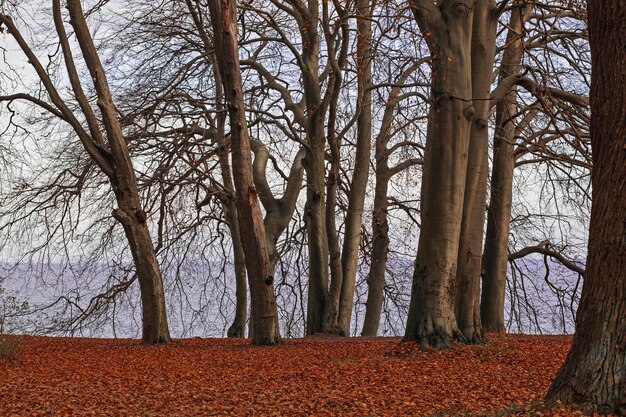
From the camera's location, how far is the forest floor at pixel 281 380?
20.2 ft

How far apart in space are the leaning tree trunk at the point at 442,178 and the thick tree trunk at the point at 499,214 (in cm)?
435

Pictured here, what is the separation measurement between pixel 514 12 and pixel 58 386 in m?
10.7

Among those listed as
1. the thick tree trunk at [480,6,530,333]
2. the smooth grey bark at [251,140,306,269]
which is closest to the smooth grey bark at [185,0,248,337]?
the smooth grey bark at [251,140,306,269]

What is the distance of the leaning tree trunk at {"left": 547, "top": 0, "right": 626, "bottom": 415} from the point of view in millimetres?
5246

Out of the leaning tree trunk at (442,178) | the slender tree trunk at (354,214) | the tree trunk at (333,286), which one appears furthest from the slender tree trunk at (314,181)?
the leaning tree trunk at (442,178)

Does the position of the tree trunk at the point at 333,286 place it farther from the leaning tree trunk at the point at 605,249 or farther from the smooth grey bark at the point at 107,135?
the leaning tree trunk at the point at 605,249

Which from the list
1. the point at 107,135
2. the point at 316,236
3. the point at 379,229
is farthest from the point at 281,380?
the point at 379,229

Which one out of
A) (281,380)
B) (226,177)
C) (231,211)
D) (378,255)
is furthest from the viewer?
(378,255)

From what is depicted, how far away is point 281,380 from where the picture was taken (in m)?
7.72

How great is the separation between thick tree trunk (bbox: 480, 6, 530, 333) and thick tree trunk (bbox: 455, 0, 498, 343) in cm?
300

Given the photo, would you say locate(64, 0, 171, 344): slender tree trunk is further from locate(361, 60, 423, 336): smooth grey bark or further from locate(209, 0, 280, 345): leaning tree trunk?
locate(361, 60, 423, 336): smooth grey bark

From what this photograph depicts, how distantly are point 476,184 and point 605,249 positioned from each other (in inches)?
218

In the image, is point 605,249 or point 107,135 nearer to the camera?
point 605,249

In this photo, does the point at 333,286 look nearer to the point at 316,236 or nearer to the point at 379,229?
the point at 316,236
